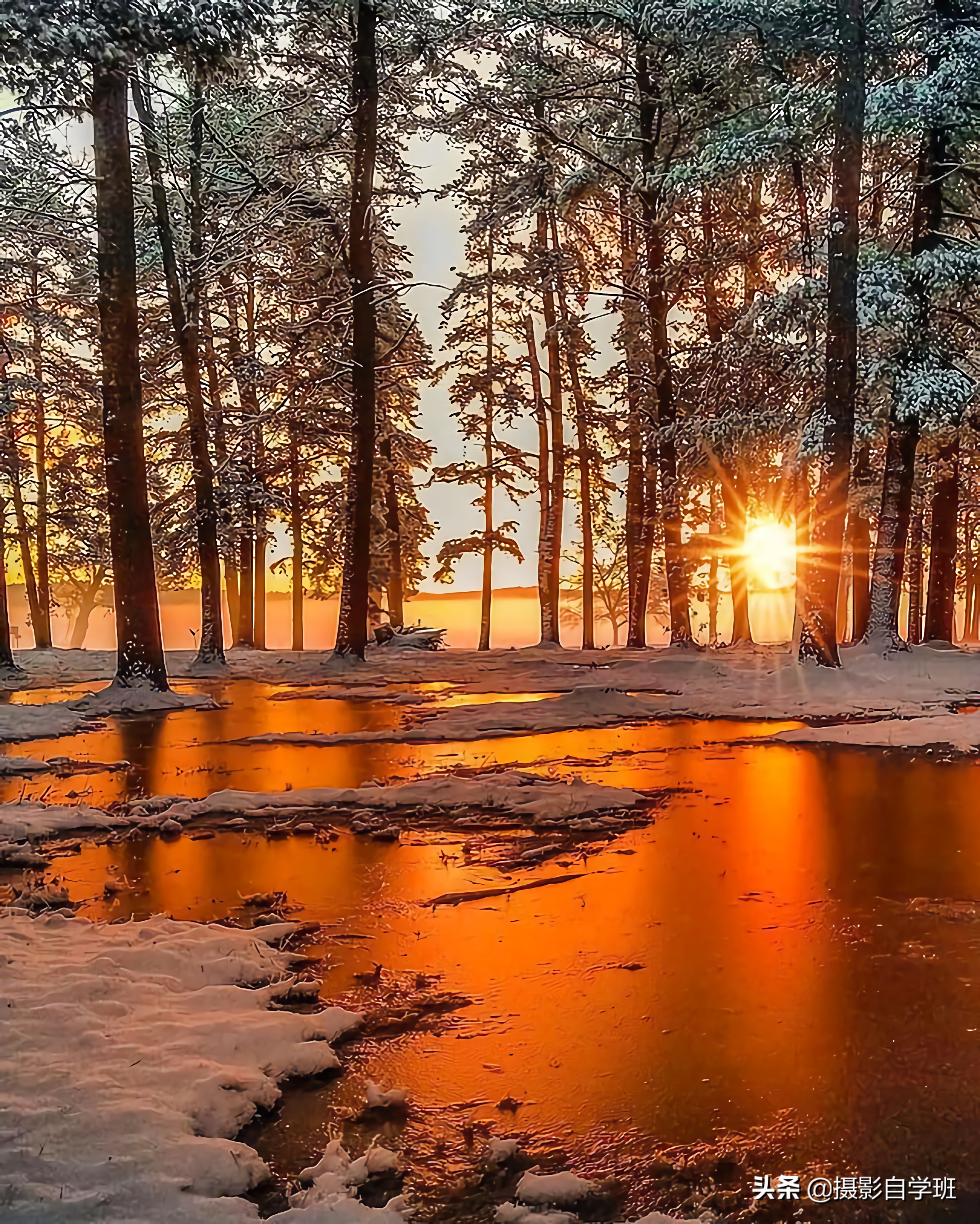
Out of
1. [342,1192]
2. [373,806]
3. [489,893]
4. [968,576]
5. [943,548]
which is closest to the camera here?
[342,1192]

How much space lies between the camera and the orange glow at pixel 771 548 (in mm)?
22859

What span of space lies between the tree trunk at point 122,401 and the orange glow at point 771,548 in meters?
14.6

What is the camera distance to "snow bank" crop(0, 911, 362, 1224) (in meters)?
2.25

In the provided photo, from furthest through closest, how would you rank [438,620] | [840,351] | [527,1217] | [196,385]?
[438,620] < [196,385] < [840,351] < [527,1217]

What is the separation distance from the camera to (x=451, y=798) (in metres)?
6.67

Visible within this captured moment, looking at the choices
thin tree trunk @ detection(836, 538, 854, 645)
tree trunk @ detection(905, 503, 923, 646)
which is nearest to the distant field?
thin tree trunk @ detection(836, 538, 854, 645)

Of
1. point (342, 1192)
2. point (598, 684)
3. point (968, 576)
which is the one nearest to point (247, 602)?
point (598, 684)

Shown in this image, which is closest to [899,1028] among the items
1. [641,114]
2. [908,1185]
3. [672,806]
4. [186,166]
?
[908,1185]

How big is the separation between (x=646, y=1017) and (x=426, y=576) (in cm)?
3091

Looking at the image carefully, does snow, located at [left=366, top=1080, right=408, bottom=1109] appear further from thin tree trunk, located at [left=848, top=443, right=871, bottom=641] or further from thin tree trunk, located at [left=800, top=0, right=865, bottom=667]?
thin tree trunk, located at [left=848, top=443, right=871, bottom=641]

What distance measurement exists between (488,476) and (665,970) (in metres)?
27.2

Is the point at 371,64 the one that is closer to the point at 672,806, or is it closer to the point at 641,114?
the point at 641,114

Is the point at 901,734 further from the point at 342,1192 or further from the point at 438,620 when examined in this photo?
the point at 438,620

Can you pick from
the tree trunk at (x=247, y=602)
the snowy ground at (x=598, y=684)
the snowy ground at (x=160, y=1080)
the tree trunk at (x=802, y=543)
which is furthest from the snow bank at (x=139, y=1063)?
the tree trunk at (x=247, y=602)
